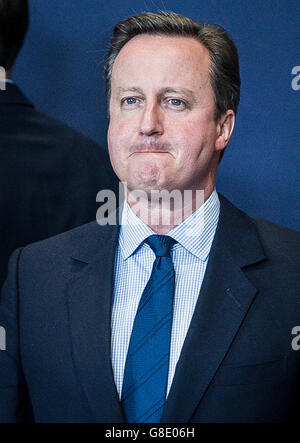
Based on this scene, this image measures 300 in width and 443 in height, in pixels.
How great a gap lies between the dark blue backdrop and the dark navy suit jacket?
32cm

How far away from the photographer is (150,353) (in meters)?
1.31

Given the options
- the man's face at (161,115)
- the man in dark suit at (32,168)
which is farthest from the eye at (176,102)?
the man in dark suit at (32,168)

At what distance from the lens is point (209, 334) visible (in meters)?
1.31

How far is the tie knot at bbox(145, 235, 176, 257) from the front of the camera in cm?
138

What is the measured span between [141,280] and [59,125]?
1.59ft

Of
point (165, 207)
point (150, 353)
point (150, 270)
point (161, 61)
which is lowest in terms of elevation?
point (150, 353)

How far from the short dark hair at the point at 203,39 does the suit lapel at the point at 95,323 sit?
315 mm

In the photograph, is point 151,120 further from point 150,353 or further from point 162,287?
point 150,353

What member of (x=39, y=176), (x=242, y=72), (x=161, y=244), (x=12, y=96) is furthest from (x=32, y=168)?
(x=242, y=72)

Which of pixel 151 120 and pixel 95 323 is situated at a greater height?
pixel 151 120

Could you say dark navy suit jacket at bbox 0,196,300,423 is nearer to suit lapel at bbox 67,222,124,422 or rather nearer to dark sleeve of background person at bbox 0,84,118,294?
suit lapel at bbox 67,222,124,422

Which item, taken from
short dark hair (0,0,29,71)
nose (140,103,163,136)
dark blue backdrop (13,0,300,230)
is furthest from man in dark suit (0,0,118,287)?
nose (140,103,163,136)

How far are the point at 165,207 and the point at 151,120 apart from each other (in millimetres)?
154

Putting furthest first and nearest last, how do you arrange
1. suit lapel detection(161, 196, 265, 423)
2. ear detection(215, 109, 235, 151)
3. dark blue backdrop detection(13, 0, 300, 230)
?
dark blue backdrop detection(13, 0, 300, 230) → ear detection(215, 109, 235, 151) → suit lapel detection(161, 196, 265, 423)
